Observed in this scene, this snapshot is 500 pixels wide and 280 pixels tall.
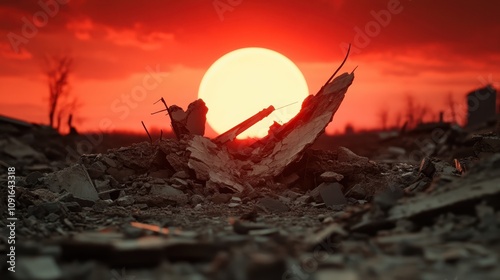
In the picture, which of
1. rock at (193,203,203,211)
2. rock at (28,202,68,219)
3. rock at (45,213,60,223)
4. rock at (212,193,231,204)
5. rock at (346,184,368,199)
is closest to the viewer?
rock at (45,213,60,223)

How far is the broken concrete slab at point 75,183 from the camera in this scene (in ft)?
35.6

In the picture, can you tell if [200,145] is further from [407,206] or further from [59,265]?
[59,265]

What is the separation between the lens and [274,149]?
1256 centimetres

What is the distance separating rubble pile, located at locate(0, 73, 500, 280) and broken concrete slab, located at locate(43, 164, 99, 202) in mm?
31

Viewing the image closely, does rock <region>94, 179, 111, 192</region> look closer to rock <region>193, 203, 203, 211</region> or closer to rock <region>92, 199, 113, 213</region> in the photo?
rock <region>92, 199, 113, 213</region>

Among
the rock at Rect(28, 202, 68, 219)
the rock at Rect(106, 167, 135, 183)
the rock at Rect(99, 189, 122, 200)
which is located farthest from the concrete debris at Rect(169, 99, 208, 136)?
the rock at Rect(28, 202, 68, 219)

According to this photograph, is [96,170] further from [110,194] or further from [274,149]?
[274,149]

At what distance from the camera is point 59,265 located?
4414 mm

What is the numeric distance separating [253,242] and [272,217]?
10.4ft

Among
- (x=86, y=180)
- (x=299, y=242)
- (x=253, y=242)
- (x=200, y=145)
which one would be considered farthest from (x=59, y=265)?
(x=200, y=145)

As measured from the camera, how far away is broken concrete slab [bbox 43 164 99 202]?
35.6 feet

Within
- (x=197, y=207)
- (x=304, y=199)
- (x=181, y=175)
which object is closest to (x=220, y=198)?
(x=197, y=207)

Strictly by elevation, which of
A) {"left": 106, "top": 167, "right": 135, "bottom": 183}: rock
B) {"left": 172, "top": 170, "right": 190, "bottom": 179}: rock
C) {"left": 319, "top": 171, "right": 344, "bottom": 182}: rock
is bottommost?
{"left": 319, "top": 171, "right": 344, "bottom": 182}: rock

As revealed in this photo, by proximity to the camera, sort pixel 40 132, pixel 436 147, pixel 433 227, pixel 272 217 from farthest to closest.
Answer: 1. pixel 40 132
2. pixel 436 147
3. pixel 272 217
4. pixel 433 227
